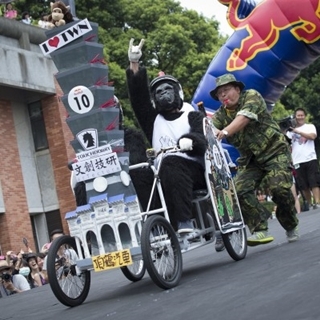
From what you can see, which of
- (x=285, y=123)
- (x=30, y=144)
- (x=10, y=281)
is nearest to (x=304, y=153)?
(x=285, y=123)

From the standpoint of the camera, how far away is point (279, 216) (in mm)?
9930

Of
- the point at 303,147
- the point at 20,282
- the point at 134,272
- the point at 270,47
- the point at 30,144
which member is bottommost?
the point at 134,272

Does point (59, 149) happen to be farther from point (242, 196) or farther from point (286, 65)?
point (242, 196)

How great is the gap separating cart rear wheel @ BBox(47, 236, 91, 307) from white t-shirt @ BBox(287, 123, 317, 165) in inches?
374

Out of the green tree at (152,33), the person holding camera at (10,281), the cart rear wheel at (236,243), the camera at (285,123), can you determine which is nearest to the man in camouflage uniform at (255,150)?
the cart rear wheel at (236,243)

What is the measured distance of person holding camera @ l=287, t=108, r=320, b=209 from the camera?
1692 centimetres

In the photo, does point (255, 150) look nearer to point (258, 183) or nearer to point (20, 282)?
point (258, 183)

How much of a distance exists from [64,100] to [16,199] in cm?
1651

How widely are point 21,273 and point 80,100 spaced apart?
266 inches

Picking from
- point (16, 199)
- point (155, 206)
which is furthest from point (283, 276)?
point (16, 199)

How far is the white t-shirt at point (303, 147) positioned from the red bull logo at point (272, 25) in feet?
6.14

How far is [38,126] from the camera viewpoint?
26344 mm

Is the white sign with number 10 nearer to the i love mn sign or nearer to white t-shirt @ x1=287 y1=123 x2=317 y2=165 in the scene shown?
the i love mn sign

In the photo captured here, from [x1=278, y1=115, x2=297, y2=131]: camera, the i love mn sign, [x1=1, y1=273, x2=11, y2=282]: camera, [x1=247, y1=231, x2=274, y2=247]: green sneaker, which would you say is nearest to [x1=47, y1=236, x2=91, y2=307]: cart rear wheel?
the i love mn sign
